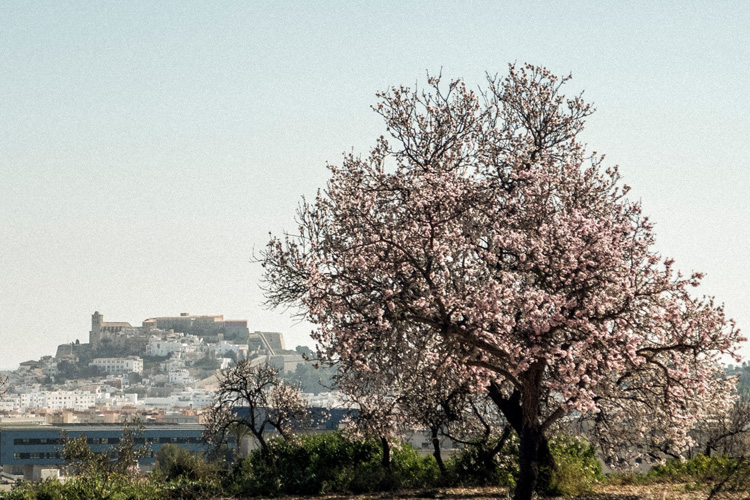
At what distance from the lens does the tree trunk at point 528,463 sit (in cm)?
1277

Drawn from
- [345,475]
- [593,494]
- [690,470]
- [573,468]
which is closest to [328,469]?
[345,475]

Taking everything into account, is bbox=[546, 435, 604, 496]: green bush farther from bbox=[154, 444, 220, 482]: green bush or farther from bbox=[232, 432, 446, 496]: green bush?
bbox=[154, 444, 220, 482]: green bush

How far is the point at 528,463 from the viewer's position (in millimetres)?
12945

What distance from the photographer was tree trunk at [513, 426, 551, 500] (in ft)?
41.9

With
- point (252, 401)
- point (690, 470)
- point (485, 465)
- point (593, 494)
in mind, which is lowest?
point (593, 494)

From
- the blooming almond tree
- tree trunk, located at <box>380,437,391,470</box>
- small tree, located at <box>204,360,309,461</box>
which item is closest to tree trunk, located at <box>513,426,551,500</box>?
the blooming almond tree

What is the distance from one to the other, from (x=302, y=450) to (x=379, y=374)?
6.58 meters

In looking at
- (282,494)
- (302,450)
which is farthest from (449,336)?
(302,450)

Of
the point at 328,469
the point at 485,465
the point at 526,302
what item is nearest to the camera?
the point at 526,302

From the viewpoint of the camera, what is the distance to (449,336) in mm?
11680

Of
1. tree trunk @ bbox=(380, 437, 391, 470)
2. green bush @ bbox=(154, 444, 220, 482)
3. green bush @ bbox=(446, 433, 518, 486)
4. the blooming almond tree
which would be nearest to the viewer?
the blooming almond tree

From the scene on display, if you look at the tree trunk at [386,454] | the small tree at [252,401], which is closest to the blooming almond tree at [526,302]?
the tree trunk at [386,454]

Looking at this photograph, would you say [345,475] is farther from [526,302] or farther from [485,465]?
[526,302]

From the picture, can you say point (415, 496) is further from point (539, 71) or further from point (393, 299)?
point (539, 71)
